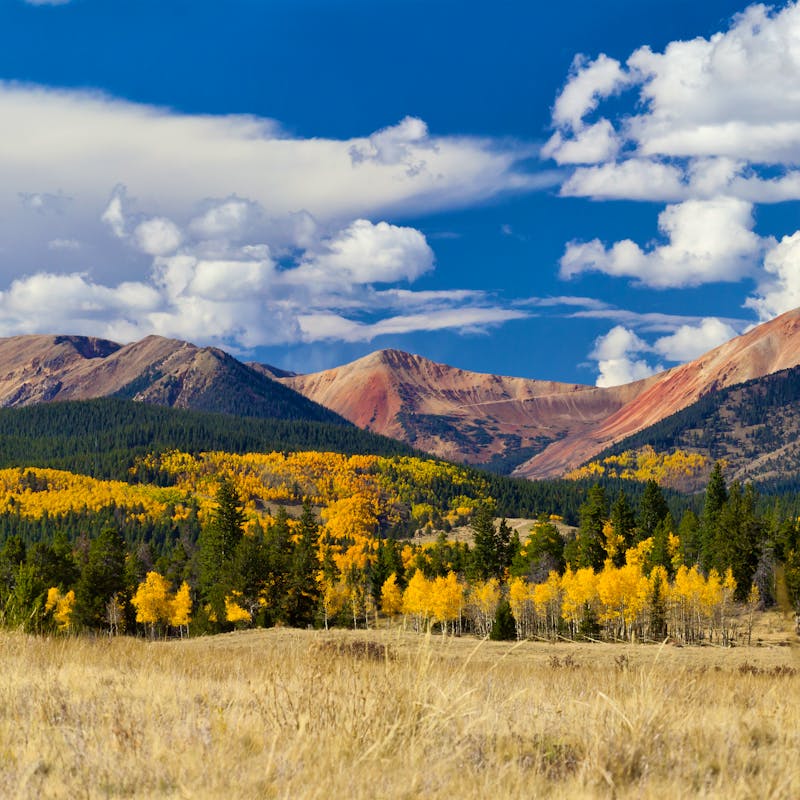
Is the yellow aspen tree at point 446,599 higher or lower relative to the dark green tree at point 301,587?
lower

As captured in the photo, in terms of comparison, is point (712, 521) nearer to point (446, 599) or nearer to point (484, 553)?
point (484, 553)

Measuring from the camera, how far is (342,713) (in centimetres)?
640

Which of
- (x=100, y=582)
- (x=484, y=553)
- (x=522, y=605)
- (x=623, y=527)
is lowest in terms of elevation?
(x=522, y=605)

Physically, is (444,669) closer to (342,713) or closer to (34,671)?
(342,713)

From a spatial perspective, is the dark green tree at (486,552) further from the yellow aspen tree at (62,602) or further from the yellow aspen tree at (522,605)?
the yellow aspen tree at (62,602)

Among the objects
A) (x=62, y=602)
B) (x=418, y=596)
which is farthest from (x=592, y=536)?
(x=62, y=602)

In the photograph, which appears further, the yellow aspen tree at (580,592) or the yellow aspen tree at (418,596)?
the yellow aspen tree at (418,596)

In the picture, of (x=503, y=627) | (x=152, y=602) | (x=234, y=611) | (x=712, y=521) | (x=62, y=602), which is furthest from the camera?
(x=712, y=521)

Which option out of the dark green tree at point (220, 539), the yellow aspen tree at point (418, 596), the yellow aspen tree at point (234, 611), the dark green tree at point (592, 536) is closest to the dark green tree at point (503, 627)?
the yellow aspen tree at point (418, 596)

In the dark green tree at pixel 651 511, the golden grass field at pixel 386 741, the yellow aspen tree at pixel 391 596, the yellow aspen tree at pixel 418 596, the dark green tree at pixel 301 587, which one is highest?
the golden grass field at pixel 386 741

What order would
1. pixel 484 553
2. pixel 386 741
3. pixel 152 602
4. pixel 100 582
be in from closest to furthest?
pixel 386 741
pixel 100 582
pixel 152 602
pixel 484 553

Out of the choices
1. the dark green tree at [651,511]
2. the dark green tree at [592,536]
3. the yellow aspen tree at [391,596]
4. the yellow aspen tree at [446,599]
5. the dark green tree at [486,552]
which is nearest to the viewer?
the yellow aspen tree at [446,599]

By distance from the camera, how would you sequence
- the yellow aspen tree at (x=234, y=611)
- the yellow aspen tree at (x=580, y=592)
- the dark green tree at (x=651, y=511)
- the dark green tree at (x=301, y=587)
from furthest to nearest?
the dark green tree at (x=651, y=511), the yellow aspen tree at (x=580, y=592), the yellow aspen tree at (x=234, y=611), the dark green tree at (x=301, y=587)

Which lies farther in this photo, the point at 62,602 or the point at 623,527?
the point at 623,527
